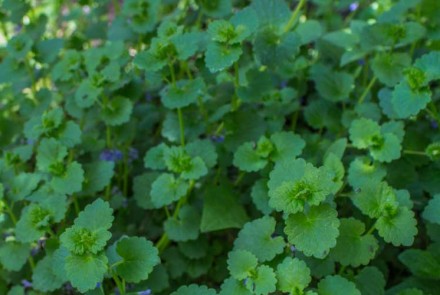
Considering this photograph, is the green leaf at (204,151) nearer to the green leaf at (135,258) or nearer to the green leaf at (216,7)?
the green leaf at (135,258)

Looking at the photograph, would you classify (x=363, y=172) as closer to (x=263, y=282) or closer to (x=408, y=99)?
(x=408, y=99)

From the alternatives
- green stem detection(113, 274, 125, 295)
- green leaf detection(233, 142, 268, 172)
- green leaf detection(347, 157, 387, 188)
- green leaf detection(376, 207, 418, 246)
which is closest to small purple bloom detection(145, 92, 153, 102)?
green leaf detection(233, 142, 268, 172)

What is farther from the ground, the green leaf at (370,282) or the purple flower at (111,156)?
the purple flower at (111,156)

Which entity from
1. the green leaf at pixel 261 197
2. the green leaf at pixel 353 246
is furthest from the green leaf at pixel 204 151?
the green leaf at pixel 353 246

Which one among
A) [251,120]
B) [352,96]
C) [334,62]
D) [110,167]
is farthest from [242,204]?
[334,62]

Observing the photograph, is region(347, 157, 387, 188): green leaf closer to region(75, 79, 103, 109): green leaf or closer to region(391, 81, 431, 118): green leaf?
region(391, 81, 431, 118): green leaf

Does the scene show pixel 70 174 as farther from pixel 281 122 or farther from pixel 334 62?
pixel 334 62

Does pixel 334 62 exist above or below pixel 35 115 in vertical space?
below

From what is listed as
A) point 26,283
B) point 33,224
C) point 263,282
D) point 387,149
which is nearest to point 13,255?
point 26,283
